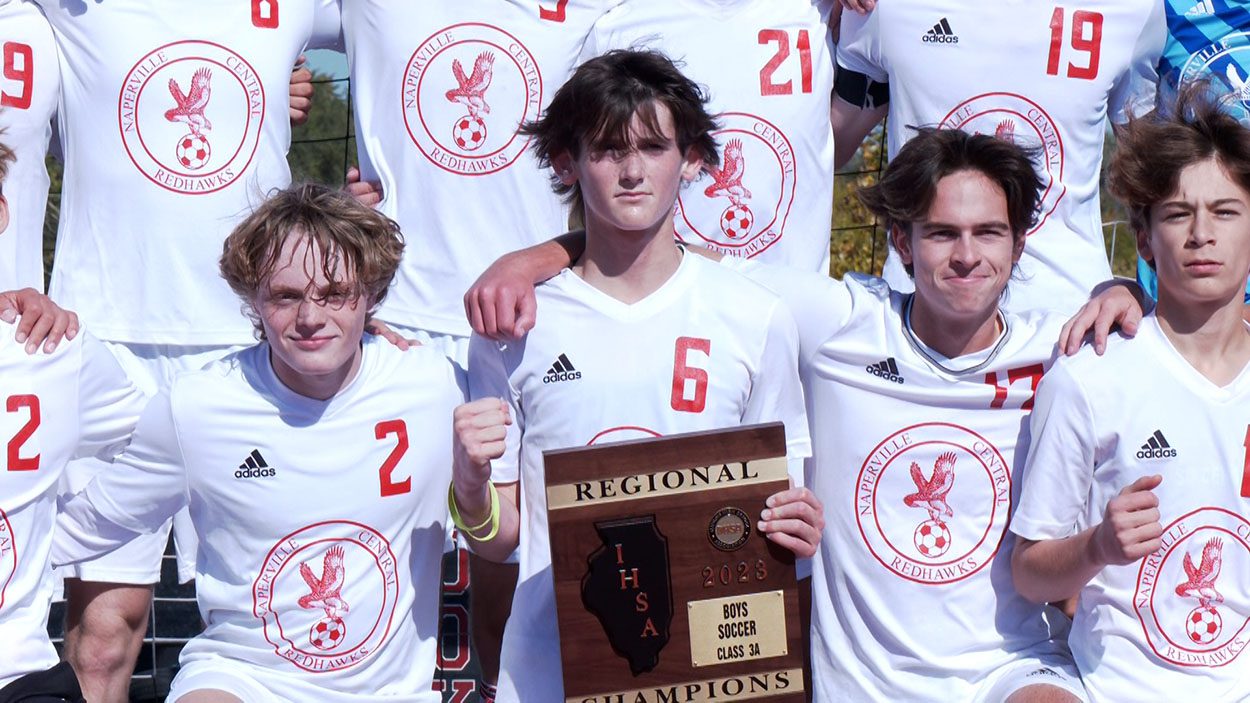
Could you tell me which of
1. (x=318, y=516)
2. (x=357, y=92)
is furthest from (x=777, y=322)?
(x=357, y=92)

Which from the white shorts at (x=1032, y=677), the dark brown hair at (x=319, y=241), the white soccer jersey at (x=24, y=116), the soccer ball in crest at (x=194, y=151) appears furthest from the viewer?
the soccer ball in crest at (x=194, y=151)

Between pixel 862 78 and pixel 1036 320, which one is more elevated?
pixel 862 78

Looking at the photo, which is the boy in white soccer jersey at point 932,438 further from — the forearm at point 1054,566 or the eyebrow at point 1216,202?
the eyebrow at point 1216,202

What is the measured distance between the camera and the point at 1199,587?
13.2ft

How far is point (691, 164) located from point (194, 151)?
159 centimetres

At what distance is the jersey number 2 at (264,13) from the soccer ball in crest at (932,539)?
93.1 inches

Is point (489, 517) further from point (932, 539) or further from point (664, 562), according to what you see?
point (932, 539)

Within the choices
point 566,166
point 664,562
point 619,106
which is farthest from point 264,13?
point 664,562

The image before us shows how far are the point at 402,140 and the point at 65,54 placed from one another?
3.19 ft

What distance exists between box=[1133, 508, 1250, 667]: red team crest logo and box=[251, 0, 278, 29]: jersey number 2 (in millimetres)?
2837

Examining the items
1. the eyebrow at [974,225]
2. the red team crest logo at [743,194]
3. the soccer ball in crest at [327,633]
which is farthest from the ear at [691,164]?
the soccer ball in crest at [327,633]

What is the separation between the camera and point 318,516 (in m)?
4.15

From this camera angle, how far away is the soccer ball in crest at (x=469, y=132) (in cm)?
508

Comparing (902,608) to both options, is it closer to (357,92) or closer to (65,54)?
(357,92)
